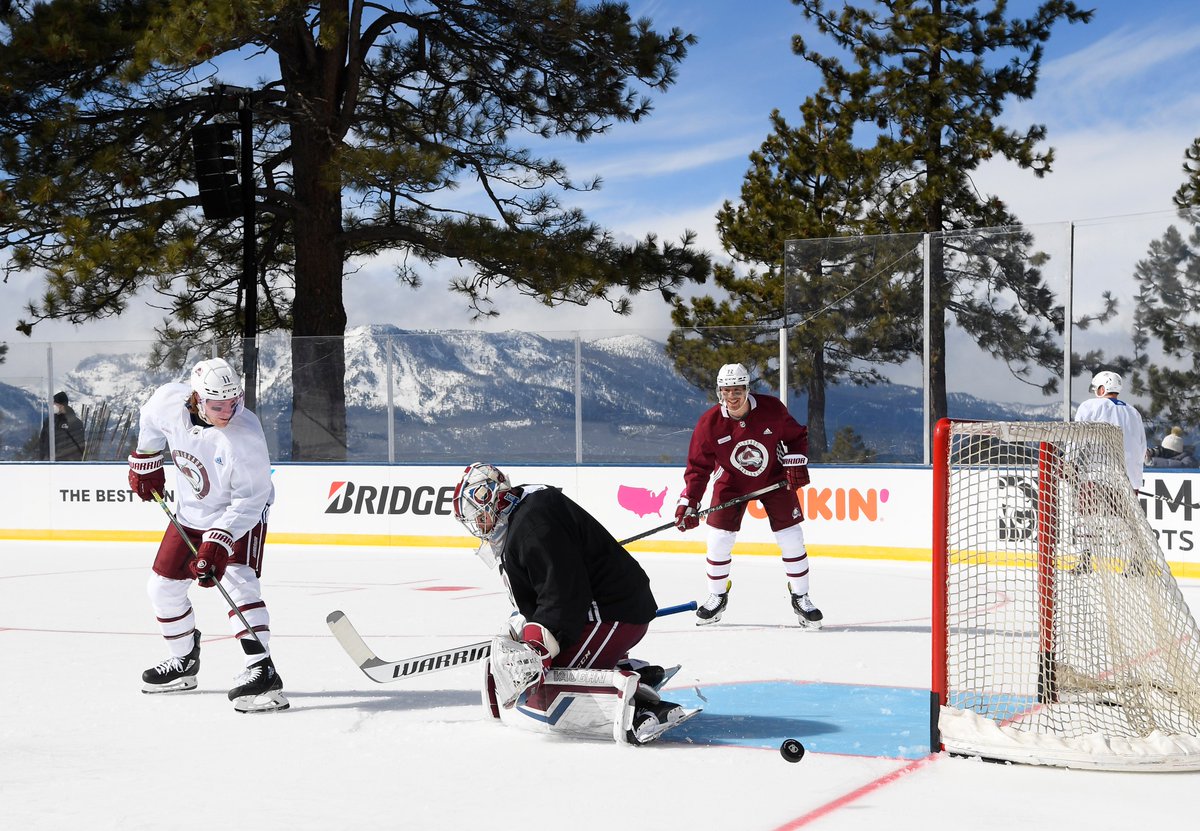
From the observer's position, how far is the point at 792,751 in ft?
12.9

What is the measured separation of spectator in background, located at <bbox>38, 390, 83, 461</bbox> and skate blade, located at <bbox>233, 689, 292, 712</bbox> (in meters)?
9.48

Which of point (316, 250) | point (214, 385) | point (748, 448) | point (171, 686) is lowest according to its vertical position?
point (171, 686)

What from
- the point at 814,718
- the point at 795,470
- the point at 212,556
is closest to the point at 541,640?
the point at 814,718

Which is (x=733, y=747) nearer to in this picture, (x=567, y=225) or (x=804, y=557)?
Result: (x=804, y=557)

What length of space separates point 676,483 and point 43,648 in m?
6.03

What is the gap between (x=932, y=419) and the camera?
11000 millimetres

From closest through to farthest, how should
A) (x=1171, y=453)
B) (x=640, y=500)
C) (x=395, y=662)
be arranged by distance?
(x=395, y=662) → (x=1171, y=453) → (x=640, y=500)

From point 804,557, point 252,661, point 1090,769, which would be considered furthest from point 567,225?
point 1090,769

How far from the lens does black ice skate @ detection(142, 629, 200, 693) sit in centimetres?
538

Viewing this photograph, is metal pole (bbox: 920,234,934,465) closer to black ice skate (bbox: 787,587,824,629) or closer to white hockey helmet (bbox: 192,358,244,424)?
black ice skate (bbox: 787,587,824,629)

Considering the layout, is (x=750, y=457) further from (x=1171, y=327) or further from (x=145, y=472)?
(x=1171, y=327)

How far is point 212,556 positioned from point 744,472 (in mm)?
3126

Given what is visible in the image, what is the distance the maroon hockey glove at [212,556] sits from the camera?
4.97 m

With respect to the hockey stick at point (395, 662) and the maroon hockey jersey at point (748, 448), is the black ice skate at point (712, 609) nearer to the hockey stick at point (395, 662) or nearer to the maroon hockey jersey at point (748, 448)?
the maroon hockey jersey at point (748, 448)
